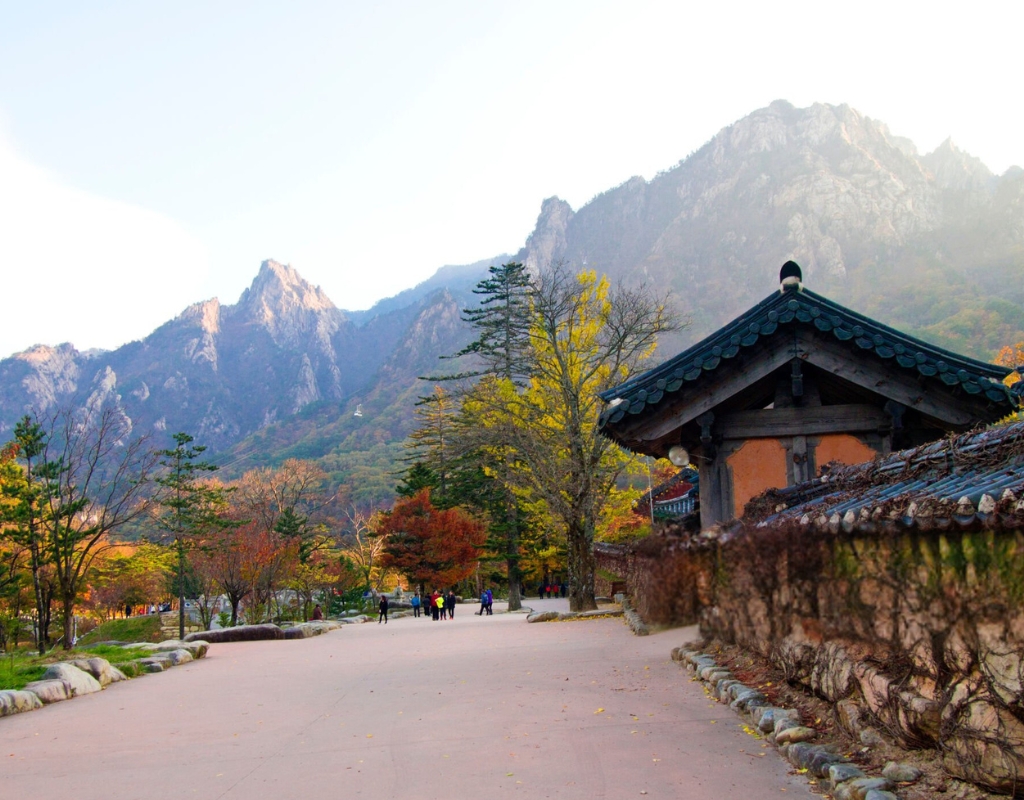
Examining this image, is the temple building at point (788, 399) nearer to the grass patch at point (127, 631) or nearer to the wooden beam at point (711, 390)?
the wooden beam at point (711, 390)

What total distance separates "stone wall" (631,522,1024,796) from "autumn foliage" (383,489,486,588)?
34944 millimetres

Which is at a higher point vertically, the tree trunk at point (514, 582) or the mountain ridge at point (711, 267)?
the mountain ridge at point (711, 267)

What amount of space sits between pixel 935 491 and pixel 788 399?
6.44m

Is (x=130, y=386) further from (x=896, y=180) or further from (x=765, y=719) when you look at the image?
Answer: (x=765, y=719)

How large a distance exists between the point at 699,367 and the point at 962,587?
6.37 metres

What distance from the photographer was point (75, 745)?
8266mm

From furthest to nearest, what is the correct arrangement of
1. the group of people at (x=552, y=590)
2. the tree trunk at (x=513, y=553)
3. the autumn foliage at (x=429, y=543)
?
the group of people at (x=552, y=590)
the autumn foliage at (x=429, y=543)
the tree trunk at (x=513, y=553)

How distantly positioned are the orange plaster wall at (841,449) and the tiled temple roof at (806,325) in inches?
50.2

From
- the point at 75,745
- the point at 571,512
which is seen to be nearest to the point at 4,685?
the point at 75,745

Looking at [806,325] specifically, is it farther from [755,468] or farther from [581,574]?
[581,574]

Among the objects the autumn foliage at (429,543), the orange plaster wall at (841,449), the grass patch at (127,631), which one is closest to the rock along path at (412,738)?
the orange plaster wall at (841,449)

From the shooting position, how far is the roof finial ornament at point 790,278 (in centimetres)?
1131

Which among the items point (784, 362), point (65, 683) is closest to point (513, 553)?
point (65, 683)

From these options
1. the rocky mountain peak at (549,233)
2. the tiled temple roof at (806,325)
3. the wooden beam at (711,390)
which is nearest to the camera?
the tiled temple roof at (806,325)
